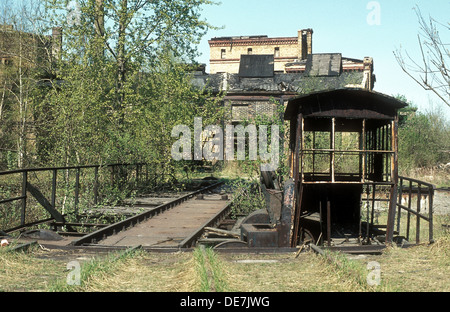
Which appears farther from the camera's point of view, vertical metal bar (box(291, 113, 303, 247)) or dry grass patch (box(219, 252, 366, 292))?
vertical metal bar (box(291, 113, 303, 247))

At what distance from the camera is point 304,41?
178 ft

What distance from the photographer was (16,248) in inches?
270

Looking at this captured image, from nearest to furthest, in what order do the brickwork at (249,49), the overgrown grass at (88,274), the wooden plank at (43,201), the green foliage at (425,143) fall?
the overgrown grass at (88,274), the wooden plank at (43,201), the green foliage at (425,143), the brickwork at (249,49)

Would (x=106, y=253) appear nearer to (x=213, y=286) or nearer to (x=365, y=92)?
(x=213, y=286)

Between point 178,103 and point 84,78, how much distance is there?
5.82m

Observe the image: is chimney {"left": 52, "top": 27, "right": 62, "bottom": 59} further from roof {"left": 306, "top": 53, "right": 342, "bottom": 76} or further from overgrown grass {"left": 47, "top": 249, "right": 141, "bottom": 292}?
roof {"left": 306, "top": 53, "right": 342, "bottom": 76}

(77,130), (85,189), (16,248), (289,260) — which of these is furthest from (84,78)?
(289,260)

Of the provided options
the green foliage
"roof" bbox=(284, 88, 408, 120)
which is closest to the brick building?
the green foliage

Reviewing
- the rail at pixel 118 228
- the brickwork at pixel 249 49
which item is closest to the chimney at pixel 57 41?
the rail at pixel 118 228

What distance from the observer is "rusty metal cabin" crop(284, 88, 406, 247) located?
29.4 ft

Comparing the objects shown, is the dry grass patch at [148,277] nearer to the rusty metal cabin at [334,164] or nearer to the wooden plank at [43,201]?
the rusty metal cabin at [334,164]

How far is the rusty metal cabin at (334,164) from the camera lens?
29.4ft

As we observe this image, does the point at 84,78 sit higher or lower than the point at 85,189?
higher

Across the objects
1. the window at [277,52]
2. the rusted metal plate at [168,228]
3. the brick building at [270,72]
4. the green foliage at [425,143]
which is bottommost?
the rusted metal plate at [168,228]
